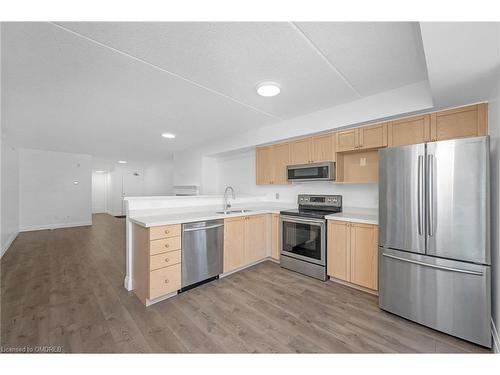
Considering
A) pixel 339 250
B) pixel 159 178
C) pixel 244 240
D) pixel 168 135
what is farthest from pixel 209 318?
pixel 159 178

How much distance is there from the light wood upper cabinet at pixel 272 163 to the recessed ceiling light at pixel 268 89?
1.40m

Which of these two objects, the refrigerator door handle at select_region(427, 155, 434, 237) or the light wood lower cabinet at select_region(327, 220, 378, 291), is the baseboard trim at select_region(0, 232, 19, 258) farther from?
the refrigerator door handle at select_region(427, 155, 434, 237)

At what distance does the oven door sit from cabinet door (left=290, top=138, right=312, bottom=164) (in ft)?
3.22

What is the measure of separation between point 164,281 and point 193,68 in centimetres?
223

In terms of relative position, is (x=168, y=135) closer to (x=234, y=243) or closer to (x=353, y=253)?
(x=234, y=243)

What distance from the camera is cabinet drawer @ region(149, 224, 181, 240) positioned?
7.10 ft

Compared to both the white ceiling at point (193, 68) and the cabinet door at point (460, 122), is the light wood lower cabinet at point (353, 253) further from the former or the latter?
the white ceiling at point (193, 68)

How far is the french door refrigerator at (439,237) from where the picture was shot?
1.62m

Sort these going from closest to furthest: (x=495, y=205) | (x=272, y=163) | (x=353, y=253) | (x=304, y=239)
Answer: (x=495, y=205), (x=353, y=253), (x=304, y=239), (x=272, y=163)

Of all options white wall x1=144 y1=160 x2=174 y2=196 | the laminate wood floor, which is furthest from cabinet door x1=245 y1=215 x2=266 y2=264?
white wall x1=144 y1=160 x2=174 y2=196

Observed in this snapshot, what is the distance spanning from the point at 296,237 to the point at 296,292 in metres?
0.82

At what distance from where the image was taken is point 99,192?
10.2m

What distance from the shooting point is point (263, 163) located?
406 centimetres
